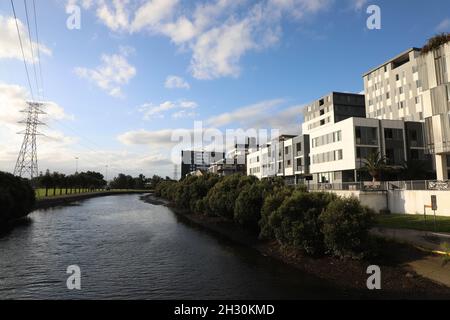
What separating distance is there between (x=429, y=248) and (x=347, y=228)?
17.3 feet

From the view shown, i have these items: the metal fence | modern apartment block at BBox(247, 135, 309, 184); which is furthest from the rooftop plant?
modern apartment block at BBox(247, 135, 309, 184)

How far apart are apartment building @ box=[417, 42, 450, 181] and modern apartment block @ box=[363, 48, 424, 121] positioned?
41303mm

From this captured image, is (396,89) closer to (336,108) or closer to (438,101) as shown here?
(336,108)

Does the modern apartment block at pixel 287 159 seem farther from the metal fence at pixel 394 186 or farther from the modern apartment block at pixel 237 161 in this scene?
the modern apartment block at pixel 237 161

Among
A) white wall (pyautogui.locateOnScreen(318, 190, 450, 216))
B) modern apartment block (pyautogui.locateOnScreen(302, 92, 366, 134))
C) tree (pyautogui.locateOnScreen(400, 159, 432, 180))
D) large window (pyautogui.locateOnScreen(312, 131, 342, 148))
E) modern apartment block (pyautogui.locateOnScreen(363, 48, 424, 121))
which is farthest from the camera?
modern apartment block (pyautogui.locateOnScreen(302, 92, 366, 134))

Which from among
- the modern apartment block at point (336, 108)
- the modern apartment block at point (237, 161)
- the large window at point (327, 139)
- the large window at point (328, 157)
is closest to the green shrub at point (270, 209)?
the large window at point (328, 157)

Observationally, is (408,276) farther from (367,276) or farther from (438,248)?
(438,248)

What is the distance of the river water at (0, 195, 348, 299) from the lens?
59.8 feet

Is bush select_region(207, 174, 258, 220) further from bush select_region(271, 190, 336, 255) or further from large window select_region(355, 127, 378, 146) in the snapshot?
large window select_region(355, 127, 378, 146)

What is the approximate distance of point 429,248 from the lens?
2109cm

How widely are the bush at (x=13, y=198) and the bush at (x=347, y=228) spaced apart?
1727 inches

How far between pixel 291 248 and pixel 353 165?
139ft

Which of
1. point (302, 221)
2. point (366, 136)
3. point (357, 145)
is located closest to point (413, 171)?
point (357, 145)

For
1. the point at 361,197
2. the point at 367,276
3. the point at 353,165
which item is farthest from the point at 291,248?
the point at 353,165
